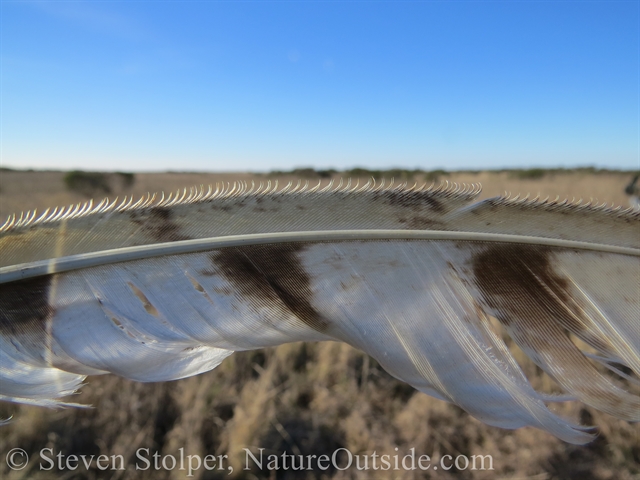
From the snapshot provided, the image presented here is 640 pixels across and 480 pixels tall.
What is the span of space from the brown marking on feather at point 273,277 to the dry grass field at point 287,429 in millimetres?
850

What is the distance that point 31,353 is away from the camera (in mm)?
796

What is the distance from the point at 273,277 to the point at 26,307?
577 millimetres

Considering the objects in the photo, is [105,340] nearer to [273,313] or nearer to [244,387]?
[273,313]

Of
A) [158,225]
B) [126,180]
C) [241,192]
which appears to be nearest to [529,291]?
[241,192]

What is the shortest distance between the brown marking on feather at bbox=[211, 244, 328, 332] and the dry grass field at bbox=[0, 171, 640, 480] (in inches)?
33.5

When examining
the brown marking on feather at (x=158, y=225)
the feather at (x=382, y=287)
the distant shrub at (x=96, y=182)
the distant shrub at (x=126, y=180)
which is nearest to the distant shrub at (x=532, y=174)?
the distant shrub at (x=126, y=180)

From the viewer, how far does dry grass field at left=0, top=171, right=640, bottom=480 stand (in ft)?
5.67

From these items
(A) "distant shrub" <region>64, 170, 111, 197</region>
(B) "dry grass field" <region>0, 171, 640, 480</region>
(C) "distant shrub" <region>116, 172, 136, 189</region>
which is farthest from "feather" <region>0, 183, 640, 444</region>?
(C) "distant shrub" <region>116, 172, 136, 189</region>

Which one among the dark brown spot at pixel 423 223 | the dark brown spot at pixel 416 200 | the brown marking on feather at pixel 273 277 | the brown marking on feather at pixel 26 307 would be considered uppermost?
the dark brown spot at pixel 416 200

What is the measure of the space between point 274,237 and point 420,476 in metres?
1.54

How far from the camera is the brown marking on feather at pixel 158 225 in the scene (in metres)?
0.83

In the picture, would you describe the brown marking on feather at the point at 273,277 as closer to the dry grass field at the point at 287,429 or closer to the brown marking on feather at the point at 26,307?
the brown marking on feather at the point at 26,307

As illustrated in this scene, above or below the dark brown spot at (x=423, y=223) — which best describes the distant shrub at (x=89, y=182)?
below

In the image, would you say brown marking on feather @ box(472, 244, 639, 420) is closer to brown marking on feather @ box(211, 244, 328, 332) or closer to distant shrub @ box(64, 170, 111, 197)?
brown marking on feather @ box(211, 244, 328, 332)
